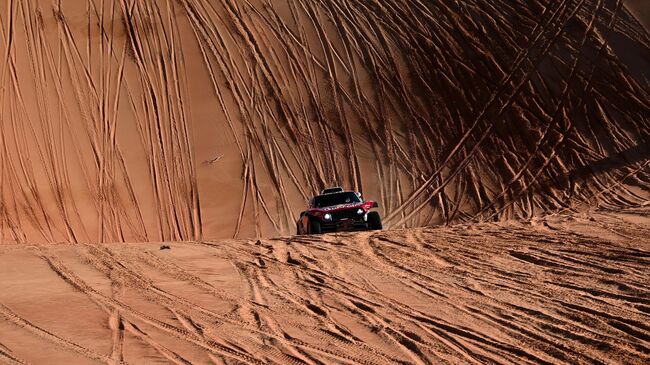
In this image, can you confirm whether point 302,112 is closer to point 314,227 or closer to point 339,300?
point 314,227

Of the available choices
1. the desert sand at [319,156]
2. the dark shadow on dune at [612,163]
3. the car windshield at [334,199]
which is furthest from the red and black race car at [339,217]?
the dark shadow on dune at [612,163]

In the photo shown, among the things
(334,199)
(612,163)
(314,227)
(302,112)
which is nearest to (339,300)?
(314,227)

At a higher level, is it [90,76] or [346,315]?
[90,76]

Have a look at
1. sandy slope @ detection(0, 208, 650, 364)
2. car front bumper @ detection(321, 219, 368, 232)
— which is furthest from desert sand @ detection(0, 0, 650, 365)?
car front bumper @ detection(321, 219, 368, 232)

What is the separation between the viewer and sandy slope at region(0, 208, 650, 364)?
7.81 metres

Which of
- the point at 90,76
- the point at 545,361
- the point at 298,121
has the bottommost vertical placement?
the point at 545,361

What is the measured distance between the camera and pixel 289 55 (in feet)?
96.1

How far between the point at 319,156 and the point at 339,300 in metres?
16.2

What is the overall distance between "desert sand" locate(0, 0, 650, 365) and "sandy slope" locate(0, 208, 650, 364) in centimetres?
7

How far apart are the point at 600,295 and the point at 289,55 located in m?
20.8

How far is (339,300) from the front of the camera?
10.0 m

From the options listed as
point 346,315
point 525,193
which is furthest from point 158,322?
point 525,193

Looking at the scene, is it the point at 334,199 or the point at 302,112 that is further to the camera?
the point at 302,112

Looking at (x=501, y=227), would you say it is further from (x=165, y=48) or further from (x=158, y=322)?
(x=165, y=48)
